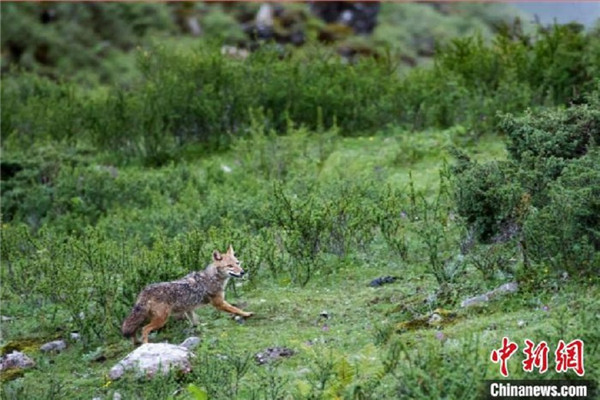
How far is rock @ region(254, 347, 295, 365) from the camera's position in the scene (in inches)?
338

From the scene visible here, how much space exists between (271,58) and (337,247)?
A: 798 centimetres

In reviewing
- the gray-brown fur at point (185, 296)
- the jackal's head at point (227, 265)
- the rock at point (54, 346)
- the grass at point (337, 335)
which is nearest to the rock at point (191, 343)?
the grass at point (337, 335)

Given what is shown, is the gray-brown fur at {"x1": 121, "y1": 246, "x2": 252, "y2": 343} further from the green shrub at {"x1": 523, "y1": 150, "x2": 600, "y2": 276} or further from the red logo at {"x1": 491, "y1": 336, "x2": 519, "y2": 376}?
the red logo at {"x1": 491, "y1": 336, "x2": 519, "y2": 376}

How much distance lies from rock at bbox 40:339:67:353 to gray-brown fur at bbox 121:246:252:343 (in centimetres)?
82

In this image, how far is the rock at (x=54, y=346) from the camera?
9.69 metres

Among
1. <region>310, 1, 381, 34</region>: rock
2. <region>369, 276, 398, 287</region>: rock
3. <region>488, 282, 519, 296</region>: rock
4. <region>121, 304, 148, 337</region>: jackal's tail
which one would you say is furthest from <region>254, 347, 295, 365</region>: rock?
<region>310, 1, 381, 34</region>: rock

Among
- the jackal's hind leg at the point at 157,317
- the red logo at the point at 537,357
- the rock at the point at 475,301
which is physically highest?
the red logo at the point at 537,357

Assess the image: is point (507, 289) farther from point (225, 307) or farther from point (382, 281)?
point (225, 307)

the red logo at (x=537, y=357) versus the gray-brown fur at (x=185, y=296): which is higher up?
the red logo at (x=537, y=357)

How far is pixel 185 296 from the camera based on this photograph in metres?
9.29

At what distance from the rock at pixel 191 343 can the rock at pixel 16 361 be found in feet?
4.10

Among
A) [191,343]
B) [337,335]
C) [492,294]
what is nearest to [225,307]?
[191,343]

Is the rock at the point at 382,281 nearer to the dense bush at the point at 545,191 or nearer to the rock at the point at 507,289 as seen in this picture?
the dense bush at the point at 545,191

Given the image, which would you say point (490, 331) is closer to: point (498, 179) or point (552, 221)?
point (552, 221)
